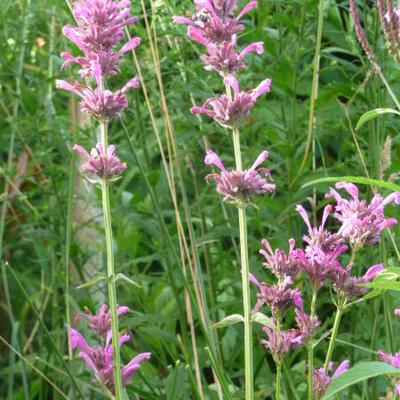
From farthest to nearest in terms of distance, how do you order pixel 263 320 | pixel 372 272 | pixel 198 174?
pixel 198 174 → pixel 372 272 → pixel 263 320

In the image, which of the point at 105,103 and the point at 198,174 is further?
the point at 198,174

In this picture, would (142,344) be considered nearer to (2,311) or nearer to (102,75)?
(2,311)

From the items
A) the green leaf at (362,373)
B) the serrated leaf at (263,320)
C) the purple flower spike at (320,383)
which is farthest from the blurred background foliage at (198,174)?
the green leaf at (362,373)

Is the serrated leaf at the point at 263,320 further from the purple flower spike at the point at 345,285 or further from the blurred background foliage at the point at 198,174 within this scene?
the blurred background foliage at the point at 198,174

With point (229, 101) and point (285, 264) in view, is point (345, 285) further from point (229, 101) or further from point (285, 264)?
point (229, 101)

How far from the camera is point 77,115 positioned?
260 cm

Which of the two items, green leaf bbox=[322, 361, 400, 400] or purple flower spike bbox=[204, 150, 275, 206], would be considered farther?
purple flower spike bbox=[204, 150, 275, 206]

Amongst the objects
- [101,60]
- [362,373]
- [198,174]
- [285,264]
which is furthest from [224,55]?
[198,174]

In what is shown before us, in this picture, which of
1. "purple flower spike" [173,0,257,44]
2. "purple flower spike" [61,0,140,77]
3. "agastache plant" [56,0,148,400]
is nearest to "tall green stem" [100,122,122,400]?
"agastache plant" [56,0,148,400]

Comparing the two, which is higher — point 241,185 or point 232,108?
point 232,108

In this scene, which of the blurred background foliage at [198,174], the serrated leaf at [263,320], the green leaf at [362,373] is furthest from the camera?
the blurred background foliage at [198,174]

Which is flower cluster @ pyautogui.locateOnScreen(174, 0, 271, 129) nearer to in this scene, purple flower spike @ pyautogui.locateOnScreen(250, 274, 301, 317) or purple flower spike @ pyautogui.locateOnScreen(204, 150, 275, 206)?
purple flower spike @ pyautogui.locateOnScreen(204, 150, 275, 206)

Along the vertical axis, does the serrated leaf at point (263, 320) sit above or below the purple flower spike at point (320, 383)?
above

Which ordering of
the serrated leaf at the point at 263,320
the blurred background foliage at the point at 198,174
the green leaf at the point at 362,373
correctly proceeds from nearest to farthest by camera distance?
the green leaf at the point at 362,373, the serrated leaf at the point at 263,320, the blurred background foliage at the point at 198,174
